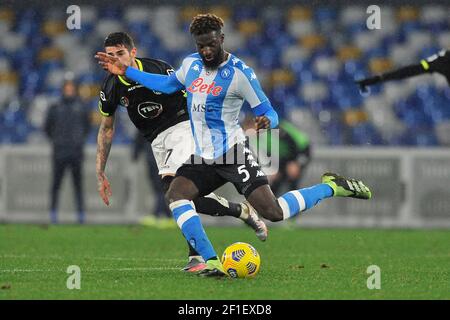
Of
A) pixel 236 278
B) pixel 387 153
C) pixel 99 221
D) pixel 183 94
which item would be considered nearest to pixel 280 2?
pixel 387 153

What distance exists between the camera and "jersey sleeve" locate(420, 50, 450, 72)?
10.8 metres

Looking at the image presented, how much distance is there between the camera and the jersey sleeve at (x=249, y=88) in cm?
824

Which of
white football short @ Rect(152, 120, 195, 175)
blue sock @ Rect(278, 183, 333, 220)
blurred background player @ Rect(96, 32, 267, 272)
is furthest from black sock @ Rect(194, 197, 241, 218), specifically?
blue sock @ Rect(278, 183, 333, 220)

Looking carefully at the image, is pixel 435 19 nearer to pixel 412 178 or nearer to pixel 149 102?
pixel 412 178

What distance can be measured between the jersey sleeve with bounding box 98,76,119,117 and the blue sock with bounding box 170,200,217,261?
4.86 ft

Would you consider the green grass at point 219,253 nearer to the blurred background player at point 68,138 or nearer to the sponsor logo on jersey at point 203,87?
the blurred background player at point 68,138

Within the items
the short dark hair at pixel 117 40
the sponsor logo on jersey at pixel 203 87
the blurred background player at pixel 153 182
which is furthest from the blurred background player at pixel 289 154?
the sponsor logo on jersey at pixel 203 87

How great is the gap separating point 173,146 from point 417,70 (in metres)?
2.98

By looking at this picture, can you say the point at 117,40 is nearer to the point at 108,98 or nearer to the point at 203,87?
the point at 108,98

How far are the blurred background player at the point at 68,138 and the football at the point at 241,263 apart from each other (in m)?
8.73

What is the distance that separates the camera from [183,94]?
950 cm

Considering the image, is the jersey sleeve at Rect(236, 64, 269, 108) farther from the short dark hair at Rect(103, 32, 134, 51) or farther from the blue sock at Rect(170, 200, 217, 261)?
the short dark hair at Rect(103, 32, 134, 51)
